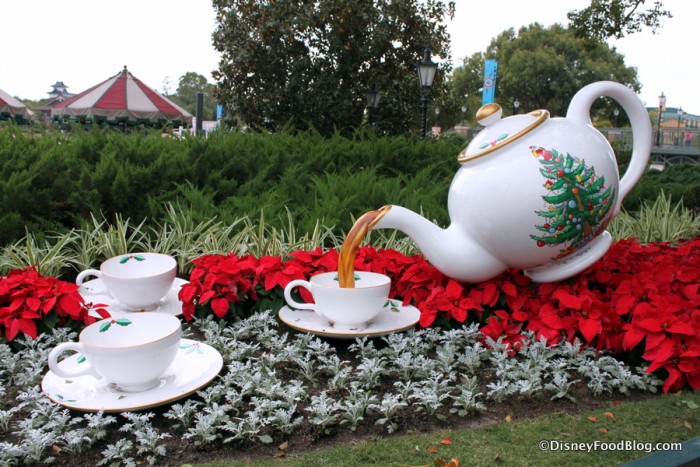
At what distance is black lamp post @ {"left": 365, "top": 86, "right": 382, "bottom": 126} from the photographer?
1001cm

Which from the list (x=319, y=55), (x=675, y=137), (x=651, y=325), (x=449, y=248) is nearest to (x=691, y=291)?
(x=651, y=325)

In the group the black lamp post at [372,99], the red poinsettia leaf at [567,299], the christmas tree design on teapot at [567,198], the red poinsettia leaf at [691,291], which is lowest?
the red poinsettia leaf at [567,299]

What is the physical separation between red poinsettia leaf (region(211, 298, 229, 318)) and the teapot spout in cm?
86

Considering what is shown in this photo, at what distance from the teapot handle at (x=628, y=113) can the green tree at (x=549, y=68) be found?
134ft

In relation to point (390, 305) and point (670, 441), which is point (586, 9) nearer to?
point (390, 305)

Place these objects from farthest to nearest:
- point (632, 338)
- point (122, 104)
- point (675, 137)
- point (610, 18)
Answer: point (675, 137) < point (122, 104) < point (610, 18) < point (632, 338)

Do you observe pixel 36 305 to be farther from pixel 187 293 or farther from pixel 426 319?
pixel 426 319

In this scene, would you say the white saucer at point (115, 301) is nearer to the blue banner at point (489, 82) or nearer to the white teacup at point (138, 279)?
the white teacup at point (138, 279)

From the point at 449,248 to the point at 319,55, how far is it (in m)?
8.18

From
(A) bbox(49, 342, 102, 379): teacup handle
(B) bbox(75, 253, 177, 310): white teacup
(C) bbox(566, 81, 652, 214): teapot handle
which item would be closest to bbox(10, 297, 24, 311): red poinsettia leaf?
(B) bbox(75, 253, 177, 310): white teacup

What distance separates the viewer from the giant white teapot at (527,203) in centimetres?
268

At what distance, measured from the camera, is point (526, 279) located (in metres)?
3.09

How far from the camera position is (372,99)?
33.1 feet

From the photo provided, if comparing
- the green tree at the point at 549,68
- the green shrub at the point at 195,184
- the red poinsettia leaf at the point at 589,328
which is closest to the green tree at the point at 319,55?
the green shrub at the point at 195,184
